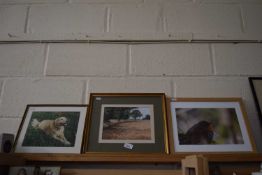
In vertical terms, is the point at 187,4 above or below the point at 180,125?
above

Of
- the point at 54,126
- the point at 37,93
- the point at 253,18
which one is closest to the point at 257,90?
the point at 253,18

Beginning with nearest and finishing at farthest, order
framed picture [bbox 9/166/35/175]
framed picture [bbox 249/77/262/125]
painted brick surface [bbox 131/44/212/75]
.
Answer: framed picture [bbox 9/166/35/175] → framed picture [bbox 249/77/262/125] → painted brick surface [bbox 131/44/212/75]

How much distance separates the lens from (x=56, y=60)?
53.5 inches

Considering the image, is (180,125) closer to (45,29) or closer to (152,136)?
(152,136)

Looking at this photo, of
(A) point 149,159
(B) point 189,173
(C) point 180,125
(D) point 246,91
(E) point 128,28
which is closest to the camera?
(B) point 189,173

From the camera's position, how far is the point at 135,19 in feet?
4.74

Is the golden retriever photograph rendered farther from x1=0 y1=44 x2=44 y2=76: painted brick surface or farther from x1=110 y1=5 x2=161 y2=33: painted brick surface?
x1=110 y1=5 x2=161 y2=33: painted brick surface

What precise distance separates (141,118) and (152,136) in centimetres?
11

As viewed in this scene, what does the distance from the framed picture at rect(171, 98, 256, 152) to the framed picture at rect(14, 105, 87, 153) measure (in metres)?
0.46

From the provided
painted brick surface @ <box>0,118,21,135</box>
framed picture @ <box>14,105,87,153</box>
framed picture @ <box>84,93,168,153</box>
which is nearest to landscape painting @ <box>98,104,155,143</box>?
framed picture @ <box>84,93,168,153</box>

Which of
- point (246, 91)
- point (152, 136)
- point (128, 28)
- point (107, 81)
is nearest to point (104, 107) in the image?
point (107, 81)

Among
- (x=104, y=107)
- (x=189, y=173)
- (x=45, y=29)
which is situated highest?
(x=45, y=29)

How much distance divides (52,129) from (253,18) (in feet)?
4.20

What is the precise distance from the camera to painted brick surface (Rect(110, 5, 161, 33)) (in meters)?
1.42
